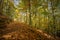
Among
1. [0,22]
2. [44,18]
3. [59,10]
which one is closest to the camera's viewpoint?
[0,22]

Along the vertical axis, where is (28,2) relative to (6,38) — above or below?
above

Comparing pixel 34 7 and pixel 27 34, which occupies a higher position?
pixel 34 7

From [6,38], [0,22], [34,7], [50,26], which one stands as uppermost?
[34,7]

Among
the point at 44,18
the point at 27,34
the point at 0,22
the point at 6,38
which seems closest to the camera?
the point at 6,38

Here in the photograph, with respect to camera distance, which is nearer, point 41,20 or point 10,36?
point 10,36

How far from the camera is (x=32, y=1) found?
645 inches

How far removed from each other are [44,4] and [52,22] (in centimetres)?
313

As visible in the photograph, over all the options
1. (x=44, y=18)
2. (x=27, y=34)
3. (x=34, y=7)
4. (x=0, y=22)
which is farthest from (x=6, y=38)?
(x=44, y=18)

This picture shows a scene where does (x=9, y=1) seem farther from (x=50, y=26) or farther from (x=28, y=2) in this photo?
(x=50, y=26)

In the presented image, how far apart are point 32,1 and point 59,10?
450 centimetres

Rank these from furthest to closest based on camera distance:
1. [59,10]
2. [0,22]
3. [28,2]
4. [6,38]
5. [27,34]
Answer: [59,10] < [28,2] < [0,22] < [27,34] < [6,38]

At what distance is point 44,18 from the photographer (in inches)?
813

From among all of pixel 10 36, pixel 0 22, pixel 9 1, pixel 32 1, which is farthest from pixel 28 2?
pixel 10 36

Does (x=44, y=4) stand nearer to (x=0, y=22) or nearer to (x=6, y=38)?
(x=0, y=22)
